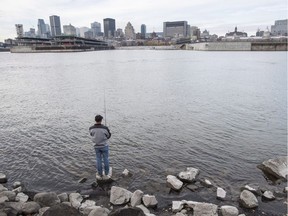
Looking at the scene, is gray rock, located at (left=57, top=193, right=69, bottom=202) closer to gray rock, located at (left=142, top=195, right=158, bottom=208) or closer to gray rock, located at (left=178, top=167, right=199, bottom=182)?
gray rock, located at (left=142, top=195, right=158, bottom=208)

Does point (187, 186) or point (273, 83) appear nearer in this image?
point (187, 186)

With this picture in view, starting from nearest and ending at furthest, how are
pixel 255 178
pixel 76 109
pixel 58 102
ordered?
pixel 255 178 < pixel 76 109 < pixel 58 102

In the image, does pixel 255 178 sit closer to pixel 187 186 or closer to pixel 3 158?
pixel 187 186

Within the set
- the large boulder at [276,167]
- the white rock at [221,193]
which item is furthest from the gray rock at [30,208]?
the large boulder at [276,167]

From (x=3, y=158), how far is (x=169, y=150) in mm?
9152

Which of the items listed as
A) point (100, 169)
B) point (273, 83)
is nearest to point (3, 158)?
point (100, 169)

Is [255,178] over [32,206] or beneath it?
beneath

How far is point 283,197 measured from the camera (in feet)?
34.6

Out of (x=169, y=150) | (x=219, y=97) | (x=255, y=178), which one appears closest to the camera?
(x=255, y=178)

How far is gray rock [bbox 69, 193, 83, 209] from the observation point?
31.5 feet

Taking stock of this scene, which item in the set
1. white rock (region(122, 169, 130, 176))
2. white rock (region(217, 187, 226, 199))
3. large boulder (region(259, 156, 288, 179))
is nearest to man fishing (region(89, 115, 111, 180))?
white rock (region(122, 169, 130, 176))

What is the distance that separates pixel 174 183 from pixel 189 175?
100 cm

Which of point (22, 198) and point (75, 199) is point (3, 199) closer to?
point (22, 198)

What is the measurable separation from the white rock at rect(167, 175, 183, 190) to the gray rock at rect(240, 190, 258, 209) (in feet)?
7.99
